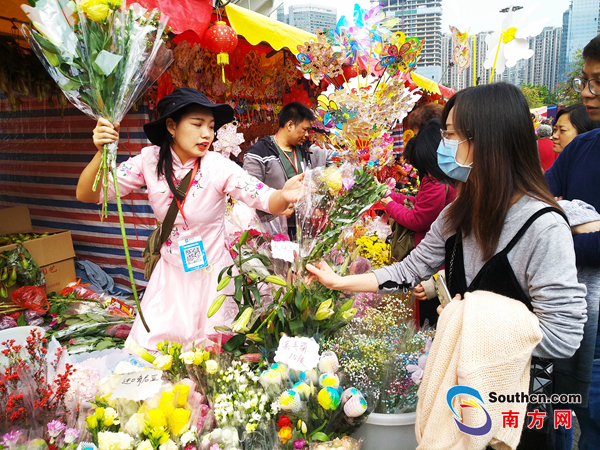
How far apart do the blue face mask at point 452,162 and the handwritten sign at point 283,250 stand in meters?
0.62

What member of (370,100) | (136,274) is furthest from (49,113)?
(370,100)

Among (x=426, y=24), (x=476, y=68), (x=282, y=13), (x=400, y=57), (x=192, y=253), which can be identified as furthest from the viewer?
(x=282, y=13)

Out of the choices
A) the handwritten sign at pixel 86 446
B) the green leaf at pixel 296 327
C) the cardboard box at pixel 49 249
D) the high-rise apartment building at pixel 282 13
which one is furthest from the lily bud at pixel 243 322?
the high-rise apartment building at pixel 282 13

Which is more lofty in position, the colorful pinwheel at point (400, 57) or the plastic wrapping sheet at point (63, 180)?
the colorful pinwheel at point (400, 57)

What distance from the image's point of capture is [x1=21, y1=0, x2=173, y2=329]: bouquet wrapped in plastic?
155cm

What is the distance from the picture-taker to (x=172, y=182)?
6.58ft

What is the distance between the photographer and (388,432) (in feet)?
4.83

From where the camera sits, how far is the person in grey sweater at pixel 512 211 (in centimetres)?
112

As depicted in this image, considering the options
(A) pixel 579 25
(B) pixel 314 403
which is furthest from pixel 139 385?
(A) pixel 579 25

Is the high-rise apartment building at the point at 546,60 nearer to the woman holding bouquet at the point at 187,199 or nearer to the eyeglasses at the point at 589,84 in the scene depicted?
the eyeglasses at the point at 589,84

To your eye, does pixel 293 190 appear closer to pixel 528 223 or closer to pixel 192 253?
pixel 192 253

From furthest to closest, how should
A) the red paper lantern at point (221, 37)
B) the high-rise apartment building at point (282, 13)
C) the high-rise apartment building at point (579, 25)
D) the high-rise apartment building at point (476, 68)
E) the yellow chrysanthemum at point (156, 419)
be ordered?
the high-rise apartment building at point (579, 25) → the high-rise apartment building at point (282, 13) → the red paper lantern at point (221, 37) → the high-rise apartment building at point (476, 68) → the yellow chrysanthemum at point (156, 419)

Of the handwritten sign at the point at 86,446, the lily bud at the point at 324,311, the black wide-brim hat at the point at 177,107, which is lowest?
the handwritten sign at the point at 86,446

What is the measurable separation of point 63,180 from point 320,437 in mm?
4292
